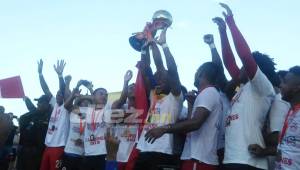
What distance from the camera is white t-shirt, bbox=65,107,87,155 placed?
7596 millimetres

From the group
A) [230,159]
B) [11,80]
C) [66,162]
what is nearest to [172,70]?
[230,159]

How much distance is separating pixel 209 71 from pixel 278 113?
1.06 metres

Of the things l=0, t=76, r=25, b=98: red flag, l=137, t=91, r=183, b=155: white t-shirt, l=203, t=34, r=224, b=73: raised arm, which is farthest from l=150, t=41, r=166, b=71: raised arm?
l=0, t=76, r=25, b=98: red flag

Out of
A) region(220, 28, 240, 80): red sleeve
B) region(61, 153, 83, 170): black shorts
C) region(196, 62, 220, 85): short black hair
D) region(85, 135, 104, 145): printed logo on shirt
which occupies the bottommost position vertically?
region(61, 153, 83, 170): black shorts

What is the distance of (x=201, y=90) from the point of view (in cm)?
497

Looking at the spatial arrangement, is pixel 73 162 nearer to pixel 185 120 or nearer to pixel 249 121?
pixel 185 120

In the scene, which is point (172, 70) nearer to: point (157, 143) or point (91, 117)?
point (157, 143)

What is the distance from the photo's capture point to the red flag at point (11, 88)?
10.2 metres

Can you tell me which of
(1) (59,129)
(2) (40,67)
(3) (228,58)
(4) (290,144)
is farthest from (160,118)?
(2) (40,67)

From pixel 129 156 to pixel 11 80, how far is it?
5.16 meters

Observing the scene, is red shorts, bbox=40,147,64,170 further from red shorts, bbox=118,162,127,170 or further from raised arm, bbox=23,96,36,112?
raised arm, bbox=23,96,36,112

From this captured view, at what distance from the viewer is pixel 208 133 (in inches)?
184

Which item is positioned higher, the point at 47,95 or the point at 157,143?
the point at 47,95

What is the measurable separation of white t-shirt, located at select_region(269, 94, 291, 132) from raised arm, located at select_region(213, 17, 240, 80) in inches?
34.9
